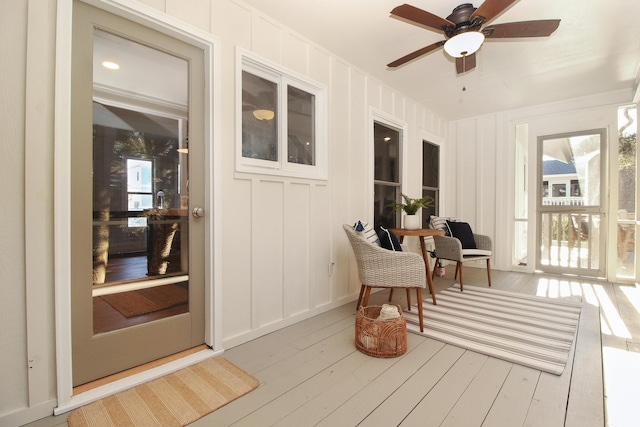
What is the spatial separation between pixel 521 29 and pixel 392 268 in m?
1.96

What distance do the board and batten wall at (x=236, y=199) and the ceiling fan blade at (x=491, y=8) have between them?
1.43 meters

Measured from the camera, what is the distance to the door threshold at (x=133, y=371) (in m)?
1.58

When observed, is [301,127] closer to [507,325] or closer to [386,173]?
[386,173]

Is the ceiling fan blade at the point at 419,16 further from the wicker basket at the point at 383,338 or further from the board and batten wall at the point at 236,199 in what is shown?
the wicker basket at the point at 383,338

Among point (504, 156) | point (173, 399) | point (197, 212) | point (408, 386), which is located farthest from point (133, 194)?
point (504, 156)

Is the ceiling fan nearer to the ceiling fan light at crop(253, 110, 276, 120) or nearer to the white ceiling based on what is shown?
the white ceiling

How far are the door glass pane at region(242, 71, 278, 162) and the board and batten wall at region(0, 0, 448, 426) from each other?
7.6 inches

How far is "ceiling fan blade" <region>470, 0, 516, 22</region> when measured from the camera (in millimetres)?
1750

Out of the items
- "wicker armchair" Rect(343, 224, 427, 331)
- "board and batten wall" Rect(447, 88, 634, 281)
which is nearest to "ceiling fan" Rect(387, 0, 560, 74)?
"wicker armchair" Rect(343, 224, 427, 331)

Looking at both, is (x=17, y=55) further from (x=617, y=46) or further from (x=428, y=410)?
(x=617, y=46)

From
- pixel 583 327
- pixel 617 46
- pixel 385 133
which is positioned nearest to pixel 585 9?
pixel 617 46

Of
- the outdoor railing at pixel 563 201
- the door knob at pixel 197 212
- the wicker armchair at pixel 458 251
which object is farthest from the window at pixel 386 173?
the outdoor railing at pixel 563 201

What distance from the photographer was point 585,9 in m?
2.25

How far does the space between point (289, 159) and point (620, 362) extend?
111 inches
